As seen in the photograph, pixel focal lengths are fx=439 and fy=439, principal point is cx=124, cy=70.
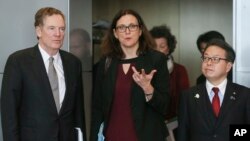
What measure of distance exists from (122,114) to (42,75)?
603 mm

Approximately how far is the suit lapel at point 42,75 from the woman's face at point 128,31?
0.58 meters

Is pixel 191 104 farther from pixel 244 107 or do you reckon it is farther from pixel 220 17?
pixel 220 17

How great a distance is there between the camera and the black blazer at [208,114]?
2.95 m

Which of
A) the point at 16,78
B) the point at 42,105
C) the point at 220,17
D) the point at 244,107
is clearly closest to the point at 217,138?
the point at 244,107

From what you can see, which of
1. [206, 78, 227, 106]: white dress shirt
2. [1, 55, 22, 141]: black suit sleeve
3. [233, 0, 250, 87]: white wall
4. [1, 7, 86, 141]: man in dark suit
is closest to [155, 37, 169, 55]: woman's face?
→ [233, 0, 250, 87]: white wall

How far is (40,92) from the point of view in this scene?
2.87 meters

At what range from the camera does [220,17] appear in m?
6.14

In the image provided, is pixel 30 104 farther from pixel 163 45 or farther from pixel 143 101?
pixel 163 45

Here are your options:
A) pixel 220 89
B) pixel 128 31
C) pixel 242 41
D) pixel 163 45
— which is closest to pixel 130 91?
pixel 128 31

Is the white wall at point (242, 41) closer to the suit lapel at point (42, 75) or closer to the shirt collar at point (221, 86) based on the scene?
the shirt collar at point (221, 86)

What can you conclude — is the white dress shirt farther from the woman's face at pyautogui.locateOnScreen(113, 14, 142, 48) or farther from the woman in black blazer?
the woman's face at pyautogui.locateOnScreen(113, 14, 142, 48)

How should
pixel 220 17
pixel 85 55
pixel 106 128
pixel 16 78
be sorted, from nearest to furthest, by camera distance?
pixel 16 78, pixel 106 128, pixel 85 55, pixel 220 17

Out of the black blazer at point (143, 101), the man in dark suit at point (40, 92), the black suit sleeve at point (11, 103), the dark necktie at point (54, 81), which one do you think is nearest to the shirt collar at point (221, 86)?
the black blazer at point (143, 101)

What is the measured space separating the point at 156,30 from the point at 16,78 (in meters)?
1.85
